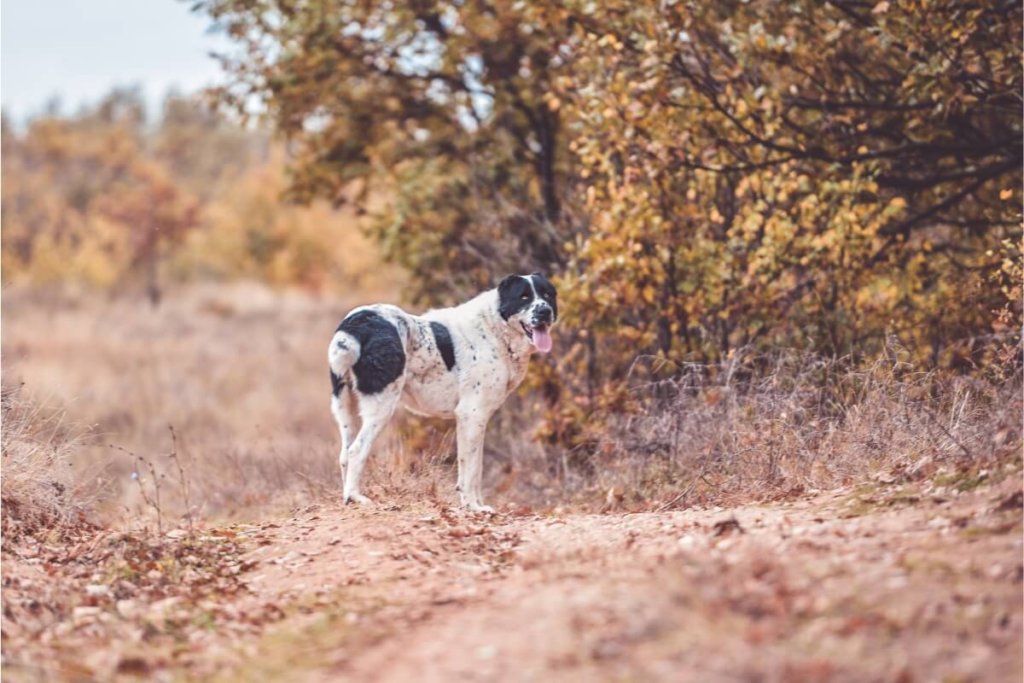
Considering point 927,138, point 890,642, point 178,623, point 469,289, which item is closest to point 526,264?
point 469,289

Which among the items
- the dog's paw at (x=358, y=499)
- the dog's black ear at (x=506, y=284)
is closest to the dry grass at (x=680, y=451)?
the dog's paw at (x=358, y=499)

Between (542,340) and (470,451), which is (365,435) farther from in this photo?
(542,340)

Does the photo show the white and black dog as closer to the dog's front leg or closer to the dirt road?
the dog's front leg

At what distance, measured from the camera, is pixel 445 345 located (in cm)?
912

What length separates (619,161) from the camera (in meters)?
14.2

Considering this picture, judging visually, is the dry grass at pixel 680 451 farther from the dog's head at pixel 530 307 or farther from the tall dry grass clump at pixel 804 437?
the dog's head at pixel 530 307

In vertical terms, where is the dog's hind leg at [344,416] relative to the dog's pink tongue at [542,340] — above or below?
below

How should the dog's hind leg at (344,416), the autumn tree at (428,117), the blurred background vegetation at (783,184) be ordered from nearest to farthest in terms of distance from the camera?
the dog's hind leg at (344,416) < the blurred background vegetation at (783,184) < the autumn tree at (428,117)

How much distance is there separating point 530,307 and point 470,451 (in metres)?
1.19

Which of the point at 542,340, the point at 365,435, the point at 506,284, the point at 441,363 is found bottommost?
the point at 365,435

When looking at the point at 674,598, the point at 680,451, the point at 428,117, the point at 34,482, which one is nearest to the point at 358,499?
the point at 34,482

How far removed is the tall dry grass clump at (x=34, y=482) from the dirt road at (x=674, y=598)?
5.39 feet

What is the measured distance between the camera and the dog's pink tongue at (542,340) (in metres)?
9.04

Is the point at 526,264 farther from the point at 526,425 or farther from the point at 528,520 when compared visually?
the point at 528,520
